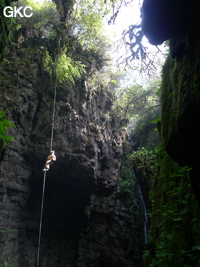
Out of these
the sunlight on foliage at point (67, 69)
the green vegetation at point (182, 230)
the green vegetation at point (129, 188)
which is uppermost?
the sunlight on foliage at point (67, 69)

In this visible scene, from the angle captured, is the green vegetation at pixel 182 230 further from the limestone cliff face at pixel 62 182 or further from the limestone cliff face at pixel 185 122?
the limestone cliff face at pixel 62 182

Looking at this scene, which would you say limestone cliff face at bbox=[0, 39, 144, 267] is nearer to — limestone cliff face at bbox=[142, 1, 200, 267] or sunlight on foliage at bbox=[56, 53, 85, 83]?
sunlight on foliage at bbox=[56, 53, 85, 83]

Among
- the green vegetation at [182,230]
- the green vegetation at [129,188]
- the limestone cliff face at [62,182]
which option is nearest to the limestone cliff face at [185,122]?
the green vegetation at [182,230]

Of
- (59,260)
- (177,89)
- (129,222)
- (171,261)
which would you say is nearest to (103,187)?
(129,222)

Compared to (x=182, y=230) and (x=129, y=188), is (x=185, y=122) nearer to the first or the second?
(x=182, y=230)

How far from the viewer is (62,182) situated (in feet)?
41.6

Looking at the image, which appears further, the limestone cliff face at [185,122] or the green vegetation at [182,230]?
→ the green vegetation at [182,230]

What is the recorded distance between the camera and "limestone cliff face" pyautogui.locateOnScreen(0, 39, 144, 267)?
32.7ft

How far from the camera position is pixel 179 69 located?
3.60m

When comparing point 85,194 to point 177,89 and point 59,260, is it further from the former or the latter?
point 177,89

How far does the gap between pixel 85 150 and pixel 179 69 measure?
8822mm

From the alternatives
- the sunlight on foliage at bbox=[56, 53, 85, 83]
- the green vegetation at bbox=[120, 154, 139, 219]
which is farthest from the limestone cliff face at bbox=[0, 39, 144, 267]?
the sunlight on foliage at bbox=[56, 53, 85, 83]

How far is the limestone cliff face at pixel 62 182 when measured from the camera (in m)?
9.95

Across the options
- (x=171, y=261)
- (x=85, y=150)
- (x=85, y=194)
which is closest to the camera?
(x=171, y=261)
